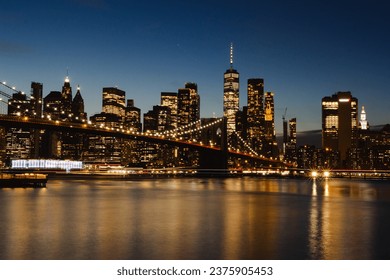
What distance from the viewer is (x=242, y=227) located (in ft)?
52.1

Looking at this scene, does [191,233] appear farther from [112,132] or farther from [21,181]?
[112,132]

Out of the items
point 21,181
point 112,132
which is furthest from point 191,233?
point 112,132

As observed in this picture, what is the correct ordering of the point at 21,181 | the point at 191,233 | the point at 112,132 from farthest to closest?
1. the point at 112,132
2. the point at 21,181
3. the point at 191,233

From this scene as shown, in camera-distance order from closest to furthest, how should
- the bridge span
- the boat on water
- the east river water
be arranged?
the east river water → the boat on water → the bridge span

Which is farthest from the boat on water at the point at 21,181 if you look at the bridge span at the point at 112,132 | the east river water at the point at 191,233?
the east river water at the point at 191,233

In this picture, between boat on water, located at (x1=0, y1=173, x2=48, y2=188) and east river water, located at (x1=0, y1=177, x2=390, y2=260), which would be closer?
east river water, located at (x1=0, y1=177, x2=390, y2=260)

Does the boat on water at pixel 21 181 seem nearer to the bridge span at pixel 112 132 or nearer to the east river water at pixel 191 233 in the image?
the bridge span at pixel 112 132

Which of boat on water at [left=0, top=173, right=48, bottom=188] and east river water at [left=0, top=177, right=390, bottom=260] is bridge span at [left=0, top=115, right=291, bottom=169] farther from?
east river water at [left=0, top=177, right=390, bottom=260]

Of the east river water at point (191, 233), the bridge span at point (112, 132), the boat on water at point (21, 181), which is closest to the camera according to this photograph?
the east river water at point (191, 233)

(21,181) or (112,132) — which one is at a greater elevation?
(112,132)

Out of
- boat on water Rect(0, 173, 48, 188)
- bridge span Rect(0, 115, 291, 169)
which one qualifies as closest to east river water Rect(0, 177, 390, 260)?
boat on water Rect(0, 173, 48, 188)

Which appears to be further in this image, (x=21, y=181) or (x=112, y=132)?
(x=112, y=132)
